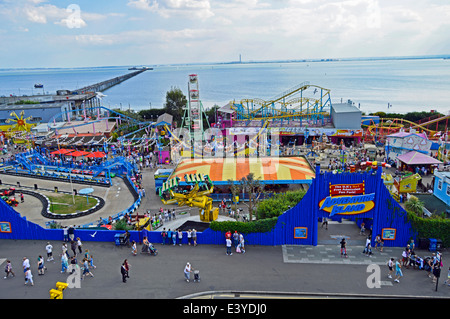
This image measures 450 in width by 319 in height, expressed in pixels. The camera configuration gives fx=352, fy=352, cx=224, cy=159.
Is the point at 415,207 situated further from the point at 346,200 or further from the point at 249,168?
the point at 249,168

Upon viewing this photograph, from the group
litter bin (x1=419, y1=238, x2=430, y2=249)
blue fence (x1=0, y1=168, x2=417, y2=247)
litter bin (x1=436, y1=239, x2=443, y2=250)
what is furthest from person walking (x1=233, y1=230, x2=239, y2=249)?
litter bin (x1=436, y1=239, x2=443, y2=250)

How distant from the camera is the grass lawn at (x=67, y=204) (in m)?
25.9

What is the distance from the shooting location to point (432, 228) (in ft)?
58.3

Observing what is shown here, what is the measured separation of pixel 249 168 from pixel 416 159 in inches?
641

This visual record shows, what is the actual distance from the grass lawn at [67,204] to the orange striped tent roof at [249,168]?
22.5ft

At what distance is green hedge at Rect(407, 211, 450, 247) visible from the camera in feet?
58.1

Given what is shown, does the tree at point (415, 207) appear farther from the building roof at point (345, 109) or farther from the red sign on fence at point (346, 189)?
the building roof at point (345, 109)

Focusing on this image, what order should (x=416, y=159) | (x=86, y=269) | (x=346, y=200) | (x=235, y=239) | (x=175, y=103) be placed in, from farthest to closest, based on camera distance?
(x=175, y=103), (x=416, y=159), (x=235, y=239), (x=346, y=200), (x=86, y=269)

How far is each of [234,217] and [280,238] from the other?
5533mm

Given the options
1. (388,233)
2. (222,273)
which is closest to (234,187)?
(222,273)

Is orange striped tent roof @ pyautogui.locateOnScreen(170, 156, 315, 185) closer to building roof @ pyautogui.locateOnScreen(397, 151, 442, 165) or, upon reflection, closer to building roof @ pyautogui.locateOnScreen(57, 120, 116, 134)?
building roof @ pyautogui.locateOnScreen(397, 151, 442, 165)

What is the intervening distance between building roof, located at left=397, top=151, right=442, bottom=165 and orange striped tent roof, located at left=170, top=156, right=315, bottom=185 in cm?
998
